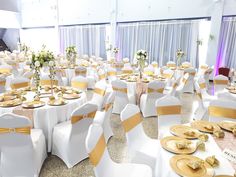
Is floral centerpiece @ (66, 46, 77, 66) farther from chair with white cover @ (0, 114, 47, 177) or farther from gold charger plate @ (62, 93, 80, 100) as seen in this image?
chair with white cover @ (0, 114, 47, 177)

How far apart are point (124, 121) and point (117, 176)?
683 mm

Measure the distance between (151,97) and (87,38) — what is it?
857 centimetres

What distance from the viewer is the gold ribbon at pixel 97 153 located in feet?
5.94

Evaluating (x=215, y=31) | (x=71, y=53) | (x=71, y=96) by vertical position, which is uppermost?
(x=215, y=31)

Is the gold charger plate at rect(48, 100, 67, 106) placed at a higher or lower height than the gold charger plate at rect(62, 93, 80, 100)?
lower

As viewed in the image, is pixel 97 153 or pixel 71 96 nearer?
pixel 97 153

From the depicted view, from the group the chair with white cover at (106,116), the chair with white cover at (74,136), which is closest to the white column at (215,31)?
the chair with white cover at (106,116)

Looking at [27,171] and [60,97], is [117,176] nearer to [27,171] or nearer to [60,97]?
[27,171]

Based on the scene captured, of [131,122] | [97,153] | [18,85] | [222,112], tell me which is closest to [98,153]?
[97,153]

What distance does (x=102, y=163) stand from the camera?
2.00 metres

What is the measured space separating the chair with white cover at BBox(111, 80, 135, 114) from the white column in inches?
213

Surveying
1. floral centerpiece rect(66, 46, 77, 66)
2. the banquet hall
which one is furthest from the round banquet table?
floral centerpiece rect(66, 46, 77, 66)

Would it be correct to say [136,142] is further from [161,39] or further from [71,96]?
[161,39]

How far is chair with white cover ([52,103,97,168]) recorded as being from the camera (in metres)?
2.82
